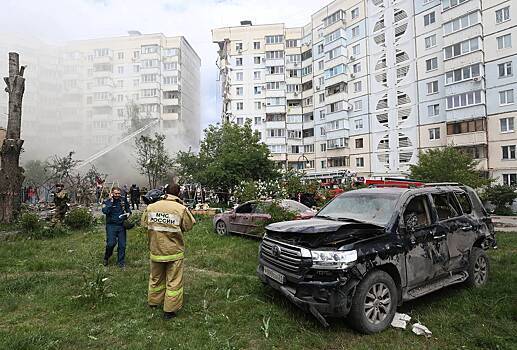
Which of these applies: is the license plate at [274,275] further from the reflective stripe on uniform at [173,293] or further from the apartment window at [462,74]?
the apartment window at [462,74]

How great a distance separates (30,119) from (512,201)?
49.7 metres

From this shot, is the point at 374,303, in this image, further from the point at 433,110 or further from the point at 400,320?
the point at 433,110

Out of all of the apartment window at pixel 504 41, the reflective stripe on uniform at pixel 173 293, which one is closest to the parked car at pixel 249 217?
the reflective stripe on uniform at pixel 173 293

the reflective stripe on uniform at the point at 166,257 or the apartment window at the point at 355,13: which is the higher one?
the apartment window at the point at 355,13

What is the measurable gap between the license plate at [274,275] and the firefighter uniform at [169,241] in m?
1.20

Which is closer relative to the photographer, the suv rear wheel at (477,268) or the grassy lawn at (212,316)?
the grassy lawn at (212,316)

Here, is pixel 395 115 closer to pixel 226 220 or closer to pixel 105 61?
pixel 226 220

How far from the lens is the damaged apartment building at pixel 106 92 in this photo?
43750mm

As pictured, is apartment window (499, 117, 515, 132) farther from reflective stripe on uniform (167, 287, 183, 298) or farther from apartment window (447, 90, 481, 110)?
reflective stripe on uniform (167, 287, 183, 298)

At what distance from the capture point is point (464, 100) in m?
33.2

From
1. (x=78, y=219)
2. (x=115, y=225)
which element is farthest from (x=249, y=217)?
(x=78, y=219)

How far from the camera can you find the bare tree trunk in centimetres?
1330

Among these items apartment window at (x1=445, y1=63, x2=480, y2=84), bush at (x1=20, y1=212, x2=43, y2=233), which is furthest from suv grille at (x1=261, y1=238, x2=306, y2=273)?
apartment window at (x1=445, y1=63, x2=480, y2=84)

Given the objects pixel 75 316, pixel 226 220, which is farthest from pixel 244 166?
pixel 75 316
